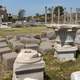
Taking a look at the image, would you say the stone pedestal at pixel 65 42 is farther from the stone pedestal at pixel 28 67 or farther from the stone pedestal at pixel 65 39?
the stone pedestal at pixel 28 67

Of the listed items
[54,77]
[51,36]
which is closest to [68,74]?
[54,77]

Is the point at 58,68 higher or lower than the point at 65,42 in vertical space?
lower

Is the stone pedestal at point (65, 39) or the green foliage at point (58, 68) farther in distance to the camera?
the stone pedestal at point (65, 39)

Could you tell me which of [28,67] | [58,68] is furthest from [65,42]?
[28,67]

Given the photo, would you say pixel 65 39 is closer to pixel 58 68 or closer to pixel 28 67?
pixel 58 68

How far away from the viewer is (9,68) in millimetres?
7973

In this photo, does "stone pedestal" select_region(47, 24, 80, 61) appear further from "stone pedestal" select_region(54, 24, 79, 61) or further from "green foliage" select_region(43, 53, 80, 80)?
"green foliage" select_region(43, 53, 80, 80)

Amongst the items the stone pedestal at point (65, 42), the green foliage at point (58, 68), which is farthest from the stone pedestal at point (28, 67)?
the stone pedestal at point (65, 42)

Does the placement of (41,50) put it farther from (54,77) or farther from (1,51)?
(54,77)

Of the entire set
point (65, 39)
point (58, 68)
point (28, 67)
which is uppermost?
point (65, 39)

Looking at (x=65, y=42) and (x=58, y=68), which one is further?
(x=65, y=42)

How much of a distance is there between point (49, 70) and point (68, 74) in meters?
0.81

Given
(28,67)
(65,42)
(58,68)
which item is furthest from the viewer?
(65,42)

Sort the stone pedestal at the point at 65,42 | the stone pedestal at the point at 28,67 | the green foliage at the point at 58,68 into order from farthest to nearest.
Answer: the stone pedestal at the point at 65,42
the green foliage at the point at 58,68
the stone pedestal at the point at 28,67
